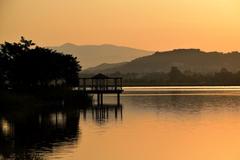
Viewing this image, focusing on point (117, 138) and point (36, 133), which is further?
point (36, 133)

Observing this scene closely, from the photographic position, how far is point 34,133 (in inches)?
2249

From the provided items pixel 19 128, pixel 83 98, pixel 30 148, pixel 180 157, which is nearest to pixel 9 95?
pixel 19 128

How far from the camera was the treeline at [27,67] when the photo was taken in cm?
10462

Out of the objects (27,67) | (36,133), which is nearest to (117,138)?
(36,133)

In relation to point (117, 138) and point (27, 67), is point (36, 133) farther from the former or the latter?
point (27, 67)

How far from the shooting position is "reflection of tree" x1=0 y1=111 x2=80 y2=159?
43688mm

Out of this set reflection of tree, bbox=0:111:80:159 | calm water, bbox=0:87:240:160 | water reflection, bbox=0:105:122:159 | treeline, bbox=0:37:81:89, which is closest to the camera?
calm water, bbox=0:87:240:160

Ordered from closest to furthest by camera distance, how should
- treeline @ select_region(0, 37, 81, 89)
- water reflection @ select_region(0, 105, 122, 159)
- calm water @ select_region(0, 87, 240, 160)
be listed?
calm water @ select_region(0, 87, 240, 160) → water reflection @ select_region(0, 105, 122, 159) → treeline @ select_region(0, 37, 81, 89)

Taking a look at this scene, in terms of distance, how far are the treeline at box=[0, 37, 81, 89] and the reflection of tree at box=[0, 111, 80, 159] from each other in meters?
24.3

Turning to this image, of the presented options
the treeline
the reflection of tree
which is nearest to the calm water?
the reflection of tree

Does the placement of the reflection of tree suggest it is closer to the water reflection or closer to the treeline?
the water reflection

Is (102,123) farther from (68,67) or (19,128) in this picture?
(68,67)

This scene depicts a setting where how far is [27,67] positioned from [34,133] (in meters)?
49.8

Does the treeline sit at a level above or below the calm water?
above
